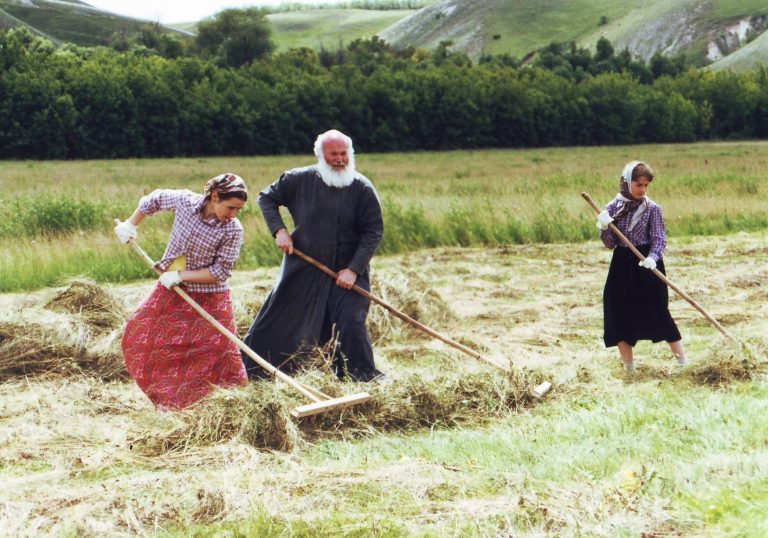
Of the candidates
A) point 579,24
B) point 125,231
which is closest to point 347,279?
point 125,231

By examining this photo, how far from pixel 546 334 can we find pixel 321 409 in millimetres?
3611

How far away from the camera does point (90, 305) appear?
8016 mm

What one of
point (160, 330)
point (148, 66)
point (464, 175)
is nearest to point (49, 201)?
point (160, 330)

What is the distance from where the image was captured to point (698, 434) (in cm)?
432

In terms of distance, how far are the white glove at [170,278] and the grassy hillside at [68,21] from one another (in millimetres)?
133437

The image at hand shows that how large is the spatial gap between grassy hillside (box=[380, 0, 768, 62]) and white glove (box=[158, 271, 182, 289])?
149 m

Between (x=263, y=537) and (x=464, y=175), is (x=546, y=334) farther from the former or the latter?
(x=464, y=175)

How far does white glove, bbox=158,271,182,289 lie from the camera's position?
220 inches

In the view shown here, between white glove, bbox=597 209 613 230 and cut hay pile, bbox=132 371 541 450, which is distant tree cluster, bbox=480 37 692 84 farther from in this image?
cut hay pile, bbox=132 371 541 450

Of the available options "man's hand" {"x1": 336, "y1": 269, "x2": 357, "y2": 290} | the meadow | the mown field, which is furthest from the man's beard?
the meadow

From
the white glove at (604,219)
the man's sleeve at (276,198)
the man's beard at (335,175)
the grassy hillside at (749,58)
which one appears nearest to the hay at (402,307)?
the man's sleeve at (276,198)

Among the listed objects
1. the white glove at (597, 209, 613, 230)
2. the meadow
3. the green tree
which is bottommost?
the meadow

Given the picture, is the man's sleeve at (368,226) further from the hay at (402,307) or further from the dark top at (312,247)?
the hay at (402,307)

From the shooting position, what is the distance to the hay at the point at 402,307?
8305 mm
